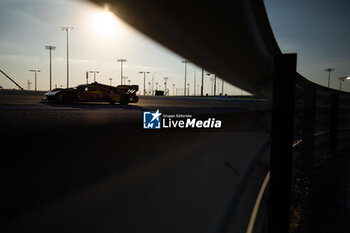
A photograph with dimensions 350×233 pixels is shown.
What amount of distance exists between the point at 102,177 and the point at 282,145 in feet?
6.58

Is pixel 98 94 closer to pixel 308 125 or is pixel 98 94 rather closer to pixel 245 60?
pixel 245 60

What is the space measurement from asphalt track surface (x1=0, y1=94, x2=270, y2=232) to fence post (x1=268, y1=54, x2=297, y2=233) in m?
0.31

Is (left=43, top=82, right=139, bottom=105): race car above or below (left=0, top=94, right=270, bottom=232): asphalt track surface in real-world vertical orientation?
above

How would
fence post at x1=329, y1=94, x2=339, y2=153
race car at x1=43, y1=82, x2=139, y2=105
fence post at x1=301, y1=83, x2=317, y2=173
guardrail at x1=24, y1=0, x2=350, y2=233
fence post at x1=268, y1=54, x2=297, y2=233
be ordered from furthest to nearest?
fence post at x1=329, y1=94, x2=339, y2=153 < race car at x1=43, y1=82, x2=139, y2=105 < fence post at x1=301, y1=83, x2=317, y2=173 < fence post at x1=268, y1=54, x2=297, y2=233 < guardrail at x1=24, y1=0, x2=350, y2=233

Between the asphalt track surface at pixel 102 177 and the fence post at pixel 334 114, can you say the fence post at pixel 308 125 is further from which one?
the asphalt track surface at pixel 102 177

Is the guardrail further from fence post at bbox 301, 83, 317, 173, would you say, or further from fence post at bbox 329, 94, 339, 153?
fence post at bbox 329, 94, 339, 153

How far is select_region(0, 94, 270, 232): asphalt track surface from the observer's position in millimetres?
1105

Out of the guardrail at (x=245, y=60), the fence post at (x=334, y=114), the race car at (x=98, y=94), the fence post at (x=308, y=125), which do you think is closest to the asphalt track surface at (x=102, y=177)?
the guardrail at (x=245, y=60)

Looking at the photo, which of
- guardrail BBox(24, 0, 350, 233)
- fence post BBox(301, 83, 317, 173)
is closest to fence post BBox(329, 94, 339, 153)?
fence post BBox(301, 83, 317, 173)

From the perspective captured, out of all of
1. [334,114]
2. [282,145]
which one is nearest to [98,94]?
[282,145]

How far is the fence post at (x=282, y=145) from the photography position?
2551mm

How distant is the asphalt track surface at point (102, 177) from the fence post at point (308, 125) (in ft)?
10.6

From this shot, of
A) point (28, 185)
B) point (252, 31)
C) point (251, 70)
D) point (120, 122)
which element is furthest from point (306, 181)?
point (28, 185)

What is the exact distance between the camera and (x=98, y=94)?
8133 mm
